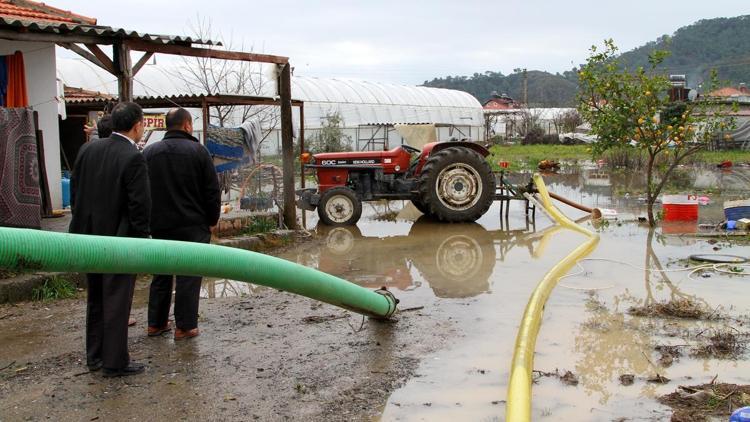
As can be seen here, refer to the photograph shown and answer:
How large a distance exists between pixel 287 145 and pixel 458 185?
2937 millimetres

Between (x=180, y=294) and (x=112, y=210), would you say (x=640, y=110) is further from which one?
(x=112, y=210)

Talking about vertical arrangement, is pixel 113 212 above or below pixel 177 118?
below

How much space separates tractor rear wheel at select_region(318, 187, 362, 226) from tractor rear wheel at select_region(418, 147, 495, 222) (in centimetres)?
105

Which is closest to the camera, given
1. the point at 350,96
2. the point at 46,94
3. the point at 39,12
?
the point at 46,94

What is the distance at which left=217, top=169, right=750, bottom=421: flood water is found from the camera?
3.88m

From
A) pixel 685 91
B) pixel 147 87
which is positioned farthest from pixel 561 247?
pixel 685 91

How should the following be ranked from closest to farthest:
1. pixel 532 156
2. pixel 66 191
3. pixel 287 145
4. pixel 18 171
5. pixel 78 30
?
pixel 18 171 → pixel 78 30 → pixel 287 145 → pixel 66 191 → pixel 532 156

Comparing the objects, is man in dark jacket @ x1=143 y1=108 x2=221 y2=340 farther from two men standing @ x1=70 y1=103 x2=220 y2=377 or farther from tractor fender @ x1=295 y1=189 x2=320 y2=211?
tractor fender @ x1=295 y1=189 x2=320 y2=211

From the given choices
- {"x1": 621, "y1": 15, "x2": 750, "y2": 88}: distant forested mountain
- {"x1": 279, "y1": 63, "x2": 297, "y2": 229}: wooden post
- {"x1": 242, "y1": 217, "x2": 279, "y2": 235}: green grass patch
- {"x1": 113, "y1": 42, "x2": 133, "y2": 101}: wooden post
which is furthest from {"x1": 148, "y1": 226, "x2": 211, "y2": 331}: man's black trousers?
{"x1": 621, "y1": 15, "x2": 750, "y2": 88}: distant forested mountain

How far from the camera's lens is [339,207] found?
10789 mm

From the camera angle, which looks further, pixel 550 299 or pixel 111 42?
pixel 111 42

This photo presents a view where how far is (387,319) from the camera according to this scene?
5.21 meters

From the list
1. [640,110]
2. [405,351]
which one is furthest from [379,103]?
[405,351]

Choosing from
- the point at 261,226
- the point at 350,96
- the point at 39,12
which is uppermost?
the point at 39,12
